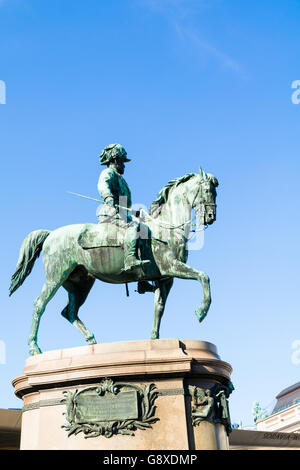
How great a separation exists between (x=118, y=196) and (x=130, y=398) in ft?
16.1

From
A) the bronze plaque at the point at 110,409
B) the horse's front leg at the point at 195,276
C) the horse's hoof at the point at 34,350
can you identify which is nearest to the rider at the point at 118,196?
the horse's front leg at the point at 195,276

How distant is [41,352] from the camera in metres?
11.4

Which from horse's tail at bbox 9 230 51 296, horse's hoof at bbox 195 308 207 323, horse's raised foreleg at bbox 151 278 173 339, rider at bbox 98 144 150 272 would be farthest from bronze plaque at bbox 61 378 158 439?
horse's tail at bbox 9 230 51 296

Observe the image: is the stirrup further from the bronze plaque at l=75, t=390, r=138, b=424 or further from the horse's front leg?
the bronze plaque at l=75, t=390, r=138, b=424

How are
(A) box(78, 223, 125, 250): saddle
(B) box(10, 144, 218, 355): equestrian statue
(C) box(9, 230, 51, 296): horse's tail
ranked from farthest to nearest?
(C) box(9, 230, 51, 296): horse's tail, (A) box(78, 223, 125, 250): saddle, (B) box(10, 144, 218, 355): equestrian statue

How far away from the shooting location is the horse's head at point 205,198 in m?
12.1

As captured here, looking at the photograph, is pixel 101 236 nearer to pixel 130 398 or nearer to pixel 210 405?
pixel 130 398

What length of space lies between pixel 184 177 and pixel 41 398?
5470 mm

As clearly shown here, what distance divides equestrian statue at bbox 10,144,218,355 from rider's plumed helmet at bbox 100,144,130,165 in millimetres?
547

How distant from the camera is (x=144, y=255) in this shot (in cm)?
1188

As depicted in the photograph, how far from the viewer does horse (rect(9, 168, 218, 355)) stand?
1184 cm

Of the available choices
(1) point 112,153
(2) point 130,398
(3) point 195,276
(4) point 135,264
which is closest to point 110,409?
(2) point 130,398

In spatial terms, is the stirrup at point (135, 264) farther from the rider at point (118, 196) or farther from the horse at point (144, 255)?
the horse at point (144, 255)
